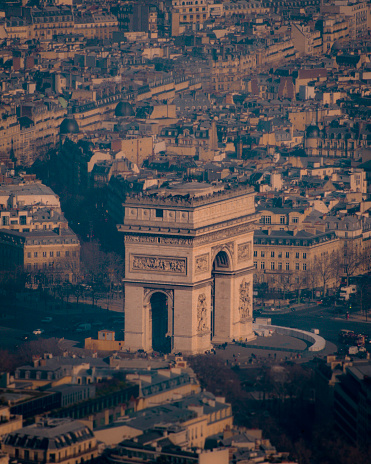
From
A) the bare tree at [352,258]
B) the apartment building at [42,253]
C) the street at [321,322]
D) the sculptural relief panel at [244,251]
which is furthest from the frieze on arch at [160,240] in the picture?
the bare tree at [352,258]

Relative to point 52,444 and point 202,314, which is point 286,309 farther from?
point 52,444

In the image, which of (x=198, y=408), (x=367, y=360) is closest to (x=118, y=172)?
(x=367, y=360)

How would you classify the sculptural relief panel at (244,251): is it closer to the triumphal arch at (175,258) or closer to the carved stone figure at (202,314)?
the triumphal arch at (175,258)

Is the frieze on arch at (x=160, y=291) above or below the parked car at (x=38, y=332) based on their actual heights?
above

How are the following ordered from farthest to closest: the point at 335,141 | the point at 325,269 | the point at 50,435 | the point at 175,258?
the point at 335,141, the point at 325,269, the point at 175,258, the point at 50,435

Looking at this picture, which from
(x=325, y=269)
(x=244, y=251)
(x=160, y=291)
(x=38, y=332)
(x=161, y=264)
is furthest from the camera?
(x=325, y=269)

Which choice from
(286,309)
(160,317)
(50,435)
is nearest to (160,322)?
(160,317)
